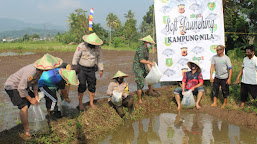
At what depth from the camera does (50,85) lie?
14.0 feet

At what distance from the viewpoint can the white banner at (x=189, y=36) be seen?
636cm

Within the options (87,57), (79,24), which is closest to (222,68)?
(87,57)

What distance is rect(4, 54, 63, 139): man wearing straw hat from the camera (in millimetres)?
3477

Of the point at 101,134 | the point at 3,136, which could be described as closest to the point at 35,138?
the point at 3,136

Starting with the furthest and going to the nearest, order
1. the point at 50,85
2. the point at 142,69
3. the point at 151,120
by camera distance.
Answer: the point at 142,69
the point at 151,120
the point at 50,85

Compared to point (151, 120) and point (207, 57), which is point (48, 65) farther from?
point (207, 57)

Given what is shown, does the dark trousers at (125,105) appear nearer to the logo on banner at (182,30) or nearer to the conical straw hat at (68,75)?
the conical straw hat at (68,75)

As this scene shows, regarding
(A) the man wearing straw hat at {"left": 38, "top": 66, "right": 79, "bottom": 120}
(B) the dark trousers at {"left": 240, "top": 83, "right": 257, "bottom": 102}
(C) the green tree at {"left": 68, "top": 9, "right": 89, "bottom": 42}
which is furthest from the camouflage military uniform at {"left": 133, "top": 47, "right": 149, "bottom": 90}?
(C) the green tree at {"left": 68, "top": 9, "right": 89, "bottom": 42}

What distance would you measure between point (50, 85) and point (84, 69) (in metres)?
0.78

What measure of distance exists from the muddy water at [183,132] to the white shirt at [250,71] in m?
1.08

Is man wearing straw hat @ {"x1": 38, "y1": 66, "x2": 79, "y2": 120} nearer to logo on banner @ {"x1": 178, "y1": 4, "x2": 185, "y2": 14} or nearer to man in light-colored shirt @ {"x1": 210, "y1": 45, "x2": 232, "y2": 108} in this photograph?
man in light-colored shirt @ {"x1": 210, "y1": 45, "x2": 232, "y2": 108}

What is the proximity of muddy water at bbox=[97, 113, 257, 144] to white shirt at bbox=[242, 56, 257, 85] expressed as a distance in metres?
1.08

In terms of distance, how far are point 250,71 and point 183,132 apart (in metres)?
2.10

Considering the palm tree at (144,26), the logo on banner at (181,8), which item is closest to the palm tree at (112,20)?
the palm tree at (144,26)
